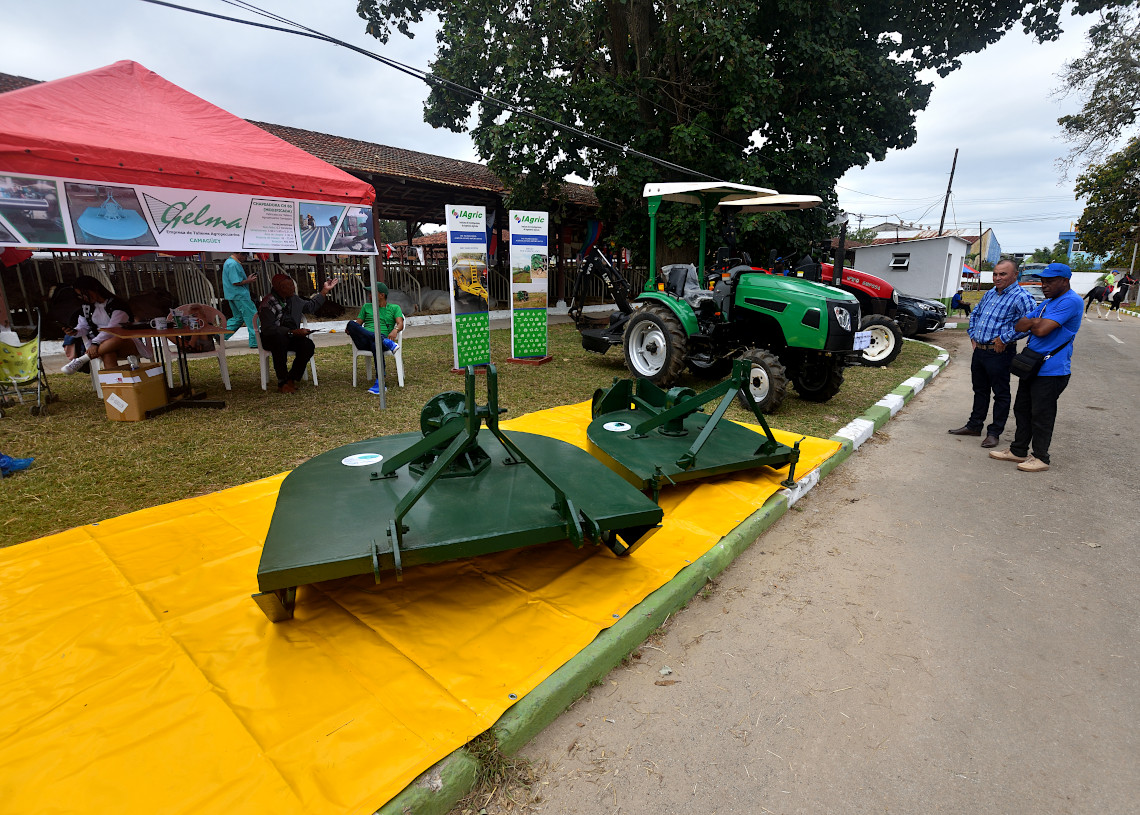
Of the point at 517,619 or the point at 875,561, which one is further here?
the point at 875,561

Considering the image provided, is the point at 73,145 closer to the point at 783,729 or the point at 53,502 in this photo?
the point at 53,502

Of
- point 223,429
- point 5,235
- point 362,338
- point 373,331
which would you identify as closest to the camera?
point 5,235

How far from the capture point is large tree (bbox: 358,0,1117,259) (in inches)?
454

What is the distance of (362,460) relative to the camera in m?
3.09

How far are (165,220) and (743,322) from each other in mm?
5820

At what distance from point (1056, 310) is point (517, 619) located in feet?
16.2

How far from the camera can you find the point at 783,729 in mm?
2006

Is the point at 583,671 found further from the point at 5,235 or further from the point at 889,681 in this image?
the point at 5,235

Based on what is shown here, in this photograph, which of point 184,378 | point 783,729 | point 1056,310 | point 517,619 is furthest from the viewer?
point 184,378

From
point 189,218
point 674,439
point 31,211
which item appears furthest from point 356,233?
Answer: point 674,439

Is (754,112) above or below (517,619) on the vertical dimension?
above

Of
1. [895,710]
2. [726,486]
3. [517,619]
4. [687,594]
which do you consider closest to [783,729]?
[895,710]

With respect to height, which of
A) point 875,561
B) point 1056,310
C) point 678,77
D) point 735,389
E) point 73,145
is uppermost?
point 678,77

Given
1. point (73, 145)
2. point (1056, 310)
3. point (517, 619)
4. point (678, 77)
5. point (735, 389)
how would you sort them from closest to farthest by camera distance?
point (517, 619) < point (735, 389) < point (73, 145) < point (1056, 310) < point (678, 77)
